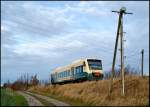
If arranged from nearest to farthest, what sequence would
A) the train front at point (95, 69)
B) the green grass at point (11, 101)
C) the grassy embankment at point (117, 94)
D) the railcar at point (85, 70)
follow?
the grassy embankment at point (117, 94), the green grass at point (11, 101), the railcar at point (85, 70), the train front at point (95, 69)

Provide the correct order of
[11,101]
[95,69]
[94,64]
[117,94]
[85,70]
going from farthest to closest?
1. [94,64]
2. [95,69]
3. [85,70]
4. [117,94]
5. [11,101]

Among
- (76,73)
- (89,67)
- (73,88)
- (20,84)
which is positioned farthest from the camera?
(20,84)

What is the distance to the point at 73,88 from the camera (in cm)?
4228

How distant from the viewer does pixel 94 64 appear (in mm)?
46844

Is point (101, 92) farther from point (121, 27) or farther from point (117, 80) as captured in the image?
point (121, 27)

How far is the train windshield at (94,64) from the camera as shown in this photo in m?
46.3

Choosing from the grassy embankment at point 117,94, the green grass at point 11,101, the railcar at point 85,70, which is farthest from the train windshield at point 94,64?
the green grass at point 11,101

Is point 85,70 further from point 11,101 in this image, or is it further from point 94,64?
point 11,101

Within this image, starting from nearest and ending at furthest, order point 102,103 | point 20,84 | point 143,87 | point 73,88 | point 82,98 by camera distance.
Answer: point 102,103
point 143,87
point 82,98
point 73,88
point 20,84

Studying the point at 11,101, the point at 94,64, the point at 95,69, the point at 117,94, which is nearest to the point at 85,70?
the point at 95,69

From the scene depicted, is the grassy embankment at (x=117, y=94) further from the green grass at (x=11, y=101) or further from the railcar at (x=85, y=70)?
the railcar at (x=85, y=70)

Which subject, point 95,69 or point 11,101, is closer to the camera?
point 11,101

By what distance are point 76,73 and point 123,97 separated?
20.1m

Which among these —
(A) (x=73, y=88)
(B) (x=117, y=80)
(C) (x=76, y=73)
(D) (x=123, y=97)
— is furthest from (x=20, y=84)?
(D) (x=123, y=97)
